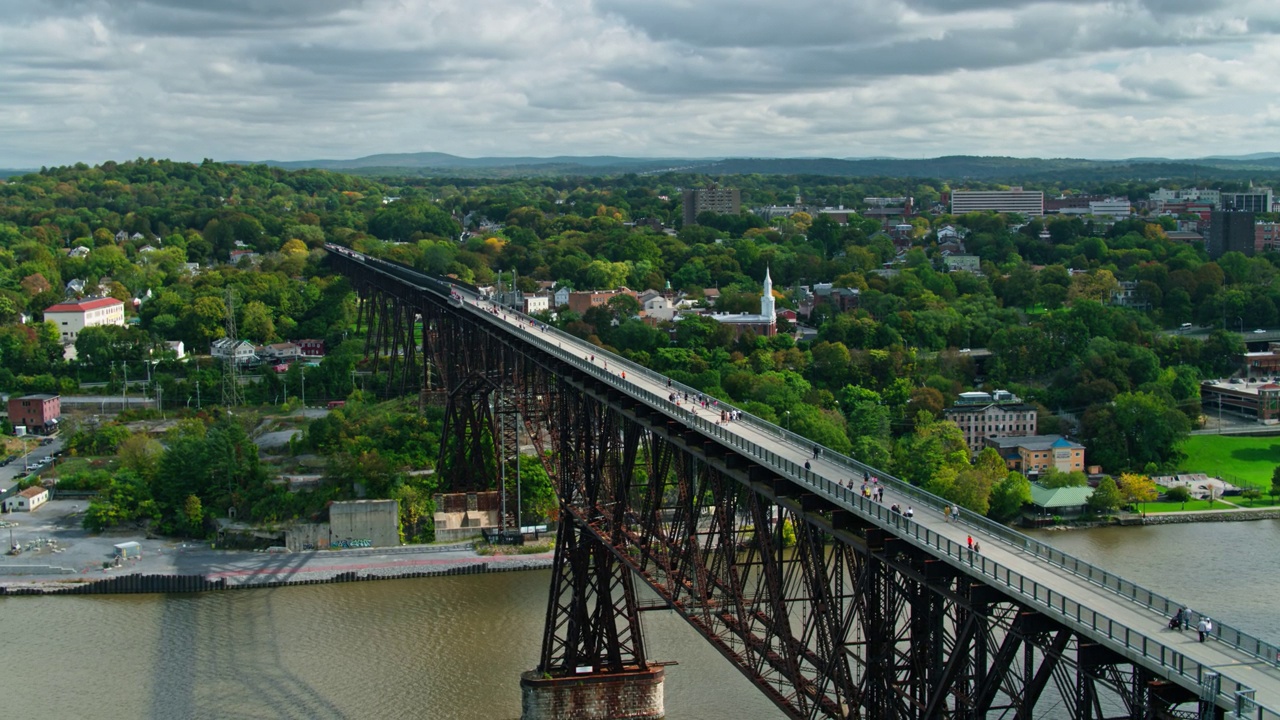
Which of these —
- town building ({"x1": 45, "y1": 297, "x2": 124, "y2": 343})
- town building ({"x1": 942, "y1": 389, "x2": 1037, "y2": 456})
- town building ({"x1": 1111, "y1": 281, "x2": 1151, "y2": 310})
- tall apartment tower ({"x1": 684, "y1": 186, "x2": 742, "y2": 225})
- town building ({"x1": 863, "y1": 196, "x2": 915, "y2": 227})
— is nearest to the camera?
town building ({"x1": 942, "y1": 389, "x2": 1037, "y2": 456})

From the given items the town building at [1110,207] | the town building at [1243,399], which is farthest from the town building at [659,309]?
the town building at [1110,207]

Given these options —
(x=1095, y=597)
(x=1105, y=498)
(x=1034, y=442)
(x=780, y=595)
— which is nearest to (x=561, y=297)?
(x=1034, y=442)

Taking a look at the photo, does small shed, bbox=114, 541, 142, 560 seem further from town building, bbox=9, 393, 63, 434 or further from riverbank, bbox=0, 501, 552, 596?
town building, bbox=9, 393, 63, 434

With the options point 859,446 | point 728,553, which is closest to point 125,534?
point 859,446

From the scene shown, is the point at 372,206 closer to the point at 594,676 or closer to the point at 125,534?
the point at 125,534

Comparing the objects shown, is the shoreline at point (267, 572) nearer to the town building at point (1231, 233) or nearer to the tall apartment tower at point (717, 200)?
the town building at point (1231, 233)

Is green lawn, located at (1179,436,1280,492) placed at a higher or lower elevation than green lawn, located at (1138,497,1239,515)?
higher

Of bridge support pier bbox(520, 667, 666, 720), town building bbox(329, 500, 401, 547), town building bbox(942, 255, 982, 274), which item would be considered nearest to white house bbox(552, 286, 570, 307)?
town building bbox(942, 255, 982, 274)

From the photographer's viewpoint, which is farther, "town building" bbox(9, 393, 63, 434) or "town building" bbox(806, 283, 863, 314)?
"town building" bbox(806, 283, 863, 314)
